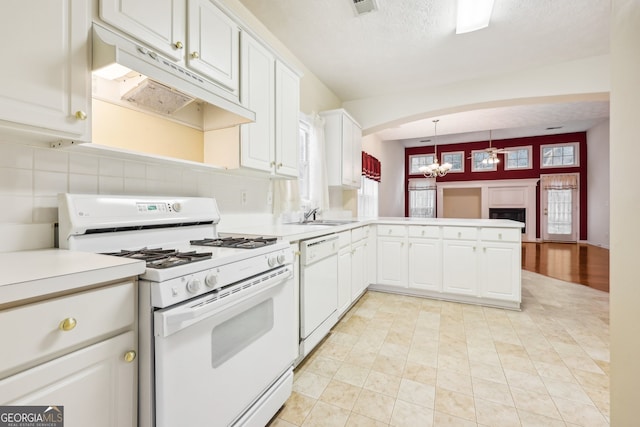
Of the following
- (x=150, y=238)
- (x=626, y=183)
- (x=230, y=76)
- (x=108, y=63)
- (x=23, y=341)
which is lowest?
(x=23, y=341)

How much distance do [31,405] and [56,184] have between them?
36.4 inches

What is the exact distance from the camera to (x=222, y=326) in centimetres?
115

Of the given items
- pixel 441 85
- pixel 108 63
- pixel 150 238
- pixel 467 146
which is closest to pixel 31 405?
pixel 150 238

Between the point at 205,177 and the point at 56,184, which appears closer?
the point at 56,184

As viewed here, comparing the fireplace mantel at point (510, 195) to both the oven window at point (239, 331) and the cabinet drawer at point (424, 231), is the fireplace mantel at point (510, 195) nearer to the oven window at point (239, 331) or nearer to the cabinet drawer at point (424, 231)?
the cabinet drawer at point (424, 231)

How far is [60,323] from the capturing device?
725mm

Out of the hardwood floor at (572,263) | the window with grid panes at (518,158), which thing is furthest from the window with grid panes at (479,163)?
the hardwood floor at (572,263)

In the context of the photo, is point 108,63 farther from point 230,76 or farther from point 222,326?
point 222,326

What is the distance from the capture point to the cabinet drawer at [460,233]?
3.14 meters

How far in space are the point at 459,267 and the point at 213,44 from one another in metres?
3.13

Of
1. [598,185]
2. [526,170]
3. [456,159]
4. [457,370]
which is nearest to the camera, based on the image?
[457,370]

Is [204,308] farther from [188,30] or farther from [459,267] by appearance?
[459,267]

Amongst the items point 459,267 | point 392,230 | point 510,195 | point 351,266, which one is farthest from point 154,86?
point 510,195

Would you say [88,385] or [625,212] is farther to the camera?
[625,212]
